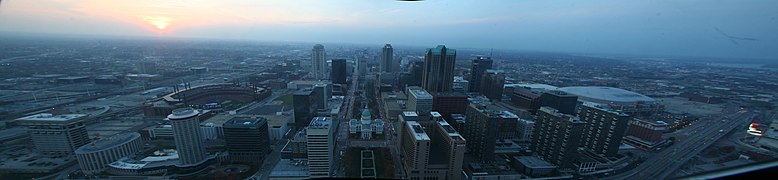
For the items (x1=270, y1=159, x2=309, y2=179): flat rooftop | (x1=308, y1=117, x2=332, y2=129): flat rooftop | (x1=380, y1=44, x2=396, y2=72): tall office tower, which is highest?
(x1=380, y1=44, x2=396, y2=72): tall office tower

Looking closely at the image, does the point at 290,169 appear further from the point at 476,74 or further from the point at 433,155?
the point at 476,74

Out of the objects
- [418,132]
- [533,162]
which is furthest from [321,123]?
[533,162]

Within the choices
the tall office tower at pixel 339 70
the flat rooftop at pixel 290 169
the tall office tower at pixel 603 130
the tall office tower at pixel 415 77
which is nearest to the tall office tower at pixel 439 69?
the tall office tower at pixel 415 77

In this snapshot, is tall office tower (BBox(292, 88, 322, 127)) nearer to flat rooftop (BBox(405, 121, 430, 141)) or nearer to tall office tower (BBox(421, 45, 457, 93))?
flat rooftop (BBox(405, 121, 430, 141))

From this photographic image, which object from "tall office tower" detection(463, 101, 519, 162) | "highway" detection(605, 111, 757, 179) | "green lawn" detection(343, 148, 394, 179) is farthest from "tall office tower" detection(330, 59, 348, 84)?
"highway" detection(605, 111, 757, 179)

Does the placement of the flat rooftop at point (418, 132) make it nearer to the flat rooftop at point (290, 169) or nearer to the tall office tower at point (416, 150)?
the tall office tower at point (416, 150)

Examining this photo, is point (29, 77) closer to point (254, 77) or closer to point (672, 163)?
point (254, 77)

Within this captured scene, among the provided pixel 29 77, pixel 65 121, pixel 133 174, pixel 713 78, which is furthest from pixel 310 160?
pixel 713 78
